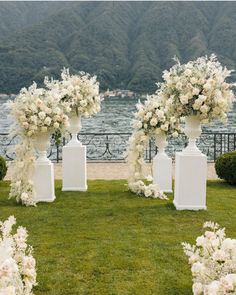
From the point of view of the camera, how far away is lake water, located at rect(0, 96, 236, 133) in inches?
1889

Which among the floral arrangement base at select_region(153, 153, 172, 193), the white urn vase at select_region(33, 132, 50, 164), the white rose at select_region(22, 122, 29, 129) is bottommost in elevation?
the floral arrangement base at select_region(153, 153, 172, 193)

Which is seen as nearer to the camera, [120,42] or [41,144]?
[41,144]

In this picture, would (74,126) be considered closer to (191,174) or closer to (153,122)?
(153,122)

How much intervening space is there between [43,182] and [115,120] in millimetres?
49134

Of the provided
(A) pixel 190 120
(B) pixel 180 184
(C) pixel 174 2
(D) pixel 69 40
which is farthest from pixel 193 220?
(C) pixel 174 2

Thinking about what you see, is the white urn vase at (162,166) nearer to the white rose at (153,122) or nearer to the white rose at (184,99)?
the white rose at (153,122)

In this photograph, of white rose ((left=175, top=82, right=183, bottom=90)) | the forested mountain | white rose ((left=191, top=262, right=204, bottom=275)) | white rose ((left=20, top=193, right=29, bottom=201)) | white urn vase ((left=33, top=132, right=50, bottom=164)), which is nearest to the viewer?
white rose ((left=191, top=262, right=204, bottom=275))

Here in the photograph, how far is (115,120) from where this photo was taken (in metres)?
58.6

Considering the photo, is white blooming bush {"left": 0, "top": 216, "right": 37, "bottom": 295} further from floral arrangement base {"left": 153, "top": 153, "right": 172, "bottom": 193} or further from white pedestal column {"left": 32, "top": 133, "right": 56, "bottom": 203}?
floral arrangement base {"left": 153, "top": 153, "right": 172, "bottom": 193}

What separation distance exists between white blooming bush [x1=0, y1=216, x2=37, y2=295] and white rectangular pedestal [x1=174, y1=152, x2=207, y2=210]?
→ 5.31 meters

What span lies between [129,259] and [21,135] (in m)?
3.97

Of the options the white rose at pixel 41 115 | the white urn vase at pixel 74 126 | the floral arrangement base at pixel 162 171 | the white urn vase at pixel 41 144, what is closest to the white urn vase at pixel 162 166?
the floral arrangement base at pixel 162 171

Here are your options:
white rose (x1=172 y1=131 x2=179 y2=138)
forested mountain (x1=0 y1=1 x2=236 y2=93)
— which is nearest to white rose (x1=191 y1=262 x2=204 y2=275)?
white rose (x1=172 y1=131 x2=179 y2=138)

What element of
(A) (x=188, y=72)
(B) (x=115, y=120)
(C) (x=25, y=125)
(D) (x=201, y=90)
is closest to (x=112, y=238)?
(C) (x=25, y=125)
